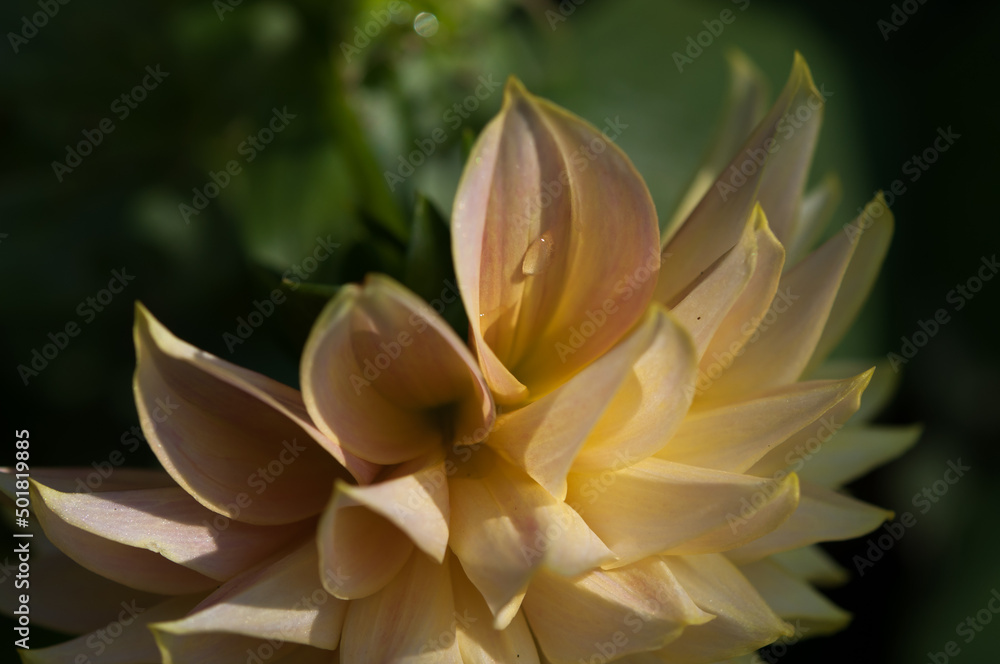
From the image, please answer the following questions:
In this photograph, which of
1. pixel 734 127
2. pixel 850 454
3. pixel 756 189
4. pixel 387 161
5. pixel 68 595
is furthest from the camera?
pixel 387 161

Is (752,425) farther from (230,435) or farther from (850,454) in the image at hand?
(230,435)

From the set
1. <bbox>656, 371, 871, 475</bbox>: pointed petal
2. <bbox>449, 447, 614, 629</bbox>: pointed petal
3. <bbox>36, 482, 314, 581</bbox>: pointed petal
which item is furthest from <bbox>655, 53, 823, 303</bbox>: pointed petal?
<bbox>36, 482, 314, 581</bbox>: pointed petal

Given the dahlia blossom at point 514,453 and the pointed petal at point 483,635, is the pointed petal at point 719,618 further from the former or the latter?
the pointed petal at point 483,635

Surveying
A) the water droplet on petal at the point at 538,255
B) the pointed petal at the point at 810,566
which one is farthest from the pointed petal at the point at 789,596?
the water droplet on petal at the point at 538,255

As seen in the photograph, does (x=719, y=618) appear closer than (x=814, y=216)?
Yes

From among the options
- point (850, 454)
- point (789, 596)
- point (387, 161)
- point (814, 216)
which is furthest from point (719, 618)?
point (387, 161)
